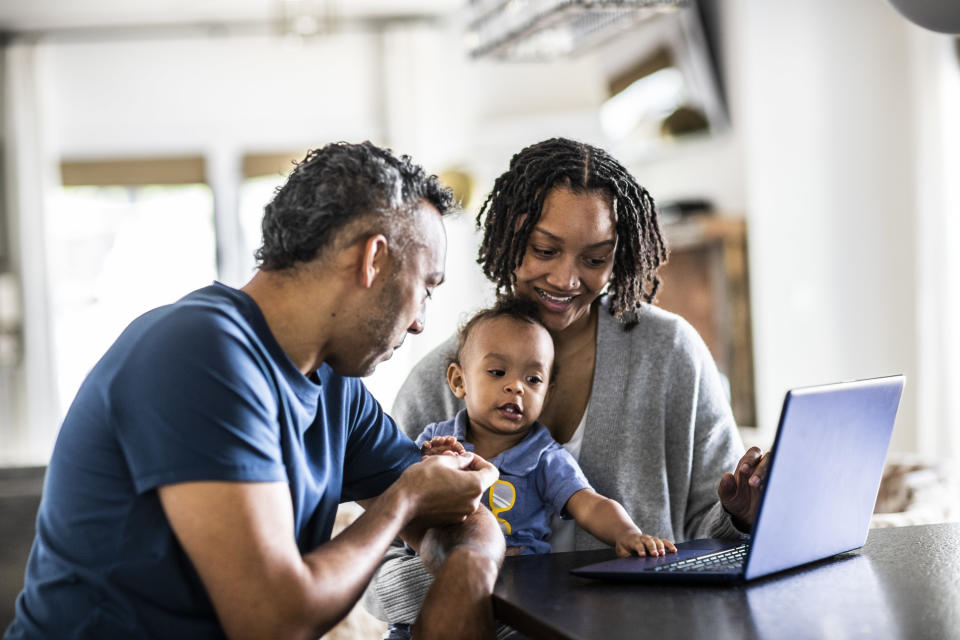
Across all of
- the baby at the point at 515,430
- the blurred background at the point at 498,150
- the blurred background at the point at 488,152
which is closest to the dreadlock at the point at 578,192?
the baby at the point at 515,430

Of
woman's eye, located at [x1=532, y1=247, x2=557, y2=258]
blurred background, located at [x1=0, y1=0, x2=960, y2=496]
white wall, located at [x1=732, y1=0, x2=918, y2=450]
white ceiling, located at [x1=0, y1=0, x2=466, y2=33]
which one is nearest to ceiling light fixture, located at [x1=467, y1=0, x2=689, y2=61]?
woman's eye, located at [x1=532, y1=247, x2=557, y2=258]

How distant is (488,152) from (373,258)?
5.49 meters

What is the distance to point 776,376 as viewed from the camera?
4.74 meters

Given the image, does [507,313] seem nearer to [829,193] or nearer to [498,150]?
[829,193]

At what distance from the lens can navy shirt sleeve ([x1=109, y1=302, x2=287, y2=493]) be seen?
3.84ft

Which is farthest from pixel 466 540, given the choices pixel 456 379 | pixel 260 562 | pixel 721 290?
pixel 721 290

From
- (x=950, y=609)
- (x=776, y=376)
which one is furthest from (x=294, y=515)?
(x=776, y=376)

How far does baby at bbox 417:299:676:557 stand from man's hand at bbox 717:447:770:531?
19 cm

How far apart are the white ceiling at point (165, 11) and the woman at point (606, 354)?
4.59 m

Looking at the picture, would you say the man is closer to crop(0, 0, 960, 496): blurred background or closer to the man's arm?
the man's arm

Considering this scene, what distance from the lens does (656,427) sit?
192 centimetres

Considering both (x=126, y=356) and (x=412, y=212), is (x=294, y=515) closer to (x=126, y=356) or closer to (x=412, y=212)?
(x=126, y=356)

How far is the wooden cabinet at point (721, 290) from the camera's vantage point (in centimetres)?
492

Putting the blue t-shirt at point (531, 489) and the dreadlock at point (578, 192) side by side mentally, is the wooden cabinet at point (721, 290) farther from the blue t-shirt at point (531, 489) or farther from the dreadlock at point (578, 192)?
the blue t-shirt at point (531, 489)
